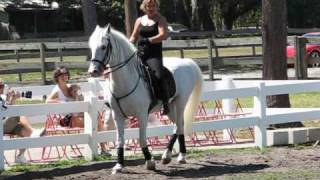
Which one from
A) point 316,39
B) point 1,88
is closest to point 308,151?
point 1,88

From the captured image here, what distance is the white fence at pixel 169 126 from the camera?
1070 cm

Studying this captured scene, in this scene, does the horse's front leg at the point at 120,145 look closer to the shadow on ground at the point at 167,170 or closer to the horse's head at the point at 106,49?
the shadow on ground at the point at 167,170

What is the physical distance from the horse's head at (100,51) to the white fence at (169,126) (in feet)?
5.52

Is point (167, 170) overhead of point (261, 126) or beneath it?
beneath

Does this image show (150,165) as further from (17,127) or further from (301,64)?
(301,64)

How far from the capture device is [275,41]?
14.6m

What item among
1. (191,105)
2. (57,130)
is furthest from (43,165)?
(191,105)

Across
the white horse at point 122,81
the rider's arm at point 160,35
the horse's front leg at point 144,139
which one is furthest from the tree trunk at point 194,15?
the horse's front leg at point 144,139

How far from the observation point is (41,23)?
71875mm

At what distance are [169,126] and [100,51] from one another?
278 cm

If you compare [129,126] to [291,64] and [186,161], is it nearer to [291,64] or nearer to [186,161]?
[186,161]

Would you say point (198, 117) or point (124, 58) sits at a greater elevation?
point (124, 58)

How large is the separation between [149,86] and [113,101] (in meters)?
0.60

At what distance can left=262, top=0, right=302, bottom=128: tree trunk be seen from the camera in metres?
14.6
